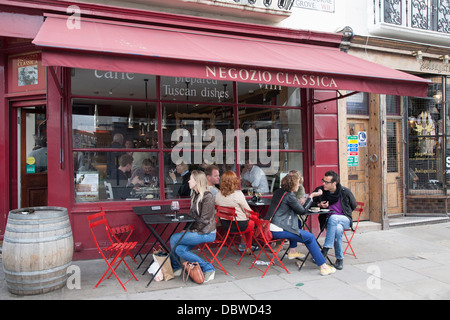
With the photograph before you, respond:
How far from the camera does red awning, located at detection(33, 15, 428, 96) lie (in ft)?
13.6

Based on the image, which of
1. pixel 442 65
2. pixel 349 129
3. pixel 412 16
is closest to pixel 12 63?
pixel 349 129

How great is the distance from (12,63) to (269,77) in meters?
4.14

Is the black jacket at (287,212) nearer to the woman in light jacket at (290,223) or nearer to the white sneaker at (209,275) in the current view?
the woman in light jacket at (290,223)

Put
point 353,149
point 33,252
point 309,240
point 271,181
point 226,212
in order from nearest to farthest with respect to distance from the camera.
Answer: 1. point 33,252
2. point 309,240
3. point 226,212
4. point 271,181
5. point 353,149

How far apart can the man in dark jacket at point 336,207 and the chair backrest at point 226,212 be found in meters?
1.41

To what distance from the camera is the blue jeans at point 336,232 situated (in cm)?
516

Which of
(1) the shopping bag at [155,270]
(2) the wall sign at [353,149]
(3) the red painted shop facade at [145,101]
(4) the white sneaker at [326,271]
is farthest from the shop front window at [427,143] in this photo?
(1) the shopping bag at [155,270]

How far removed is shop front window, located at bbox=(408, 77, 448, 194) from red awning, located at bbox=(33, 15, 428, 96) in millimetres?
2930

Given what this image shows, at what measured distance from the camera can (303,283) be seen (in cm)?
459

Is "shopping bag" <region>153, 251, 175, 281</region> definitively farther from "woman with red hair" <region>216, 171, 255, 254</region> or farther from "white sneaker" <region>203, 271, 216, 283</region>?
"woman with red hair" <region>216, 171, 255, 254</region>

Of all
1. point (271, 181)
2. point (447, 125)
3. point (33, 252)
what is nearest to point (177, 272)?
point (33, 252)

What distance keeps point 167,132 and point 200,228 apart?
82.6 inches

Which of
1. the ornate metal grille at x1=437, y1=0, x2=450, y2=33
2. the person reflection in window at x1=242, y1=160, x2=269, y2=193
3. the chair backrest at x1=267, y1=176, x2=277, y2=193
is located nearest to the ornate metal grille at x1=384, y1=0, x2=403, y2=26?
the ornate metal grille at x1=437, y1=0, x2=450, y2=33

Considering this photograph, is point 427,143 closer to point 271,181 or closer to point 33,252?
point 271,181
